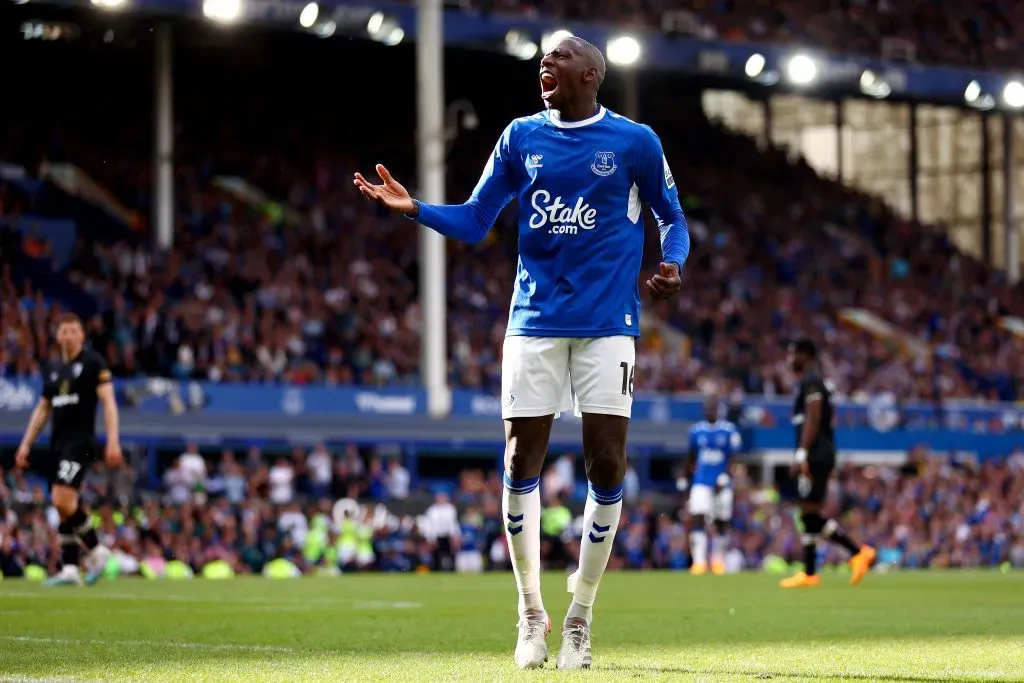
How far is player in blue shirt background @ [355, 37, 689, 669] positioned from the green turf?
1.72ft

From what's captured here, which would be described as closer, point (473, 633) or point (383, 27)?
point (473, 633)

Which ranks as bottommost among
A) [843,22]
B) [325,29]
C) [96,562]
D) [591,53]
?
[96,562]

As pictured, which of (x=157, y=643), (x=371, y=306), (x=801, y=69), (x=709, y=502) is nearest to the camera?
(x=157, y=643)

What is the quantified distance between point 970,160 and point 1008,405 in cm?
1745

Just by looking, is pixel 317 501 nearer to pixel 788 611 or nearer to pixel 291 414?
pixel 291 414

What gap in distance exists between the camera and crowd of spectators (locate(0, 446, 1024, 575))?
21781mm

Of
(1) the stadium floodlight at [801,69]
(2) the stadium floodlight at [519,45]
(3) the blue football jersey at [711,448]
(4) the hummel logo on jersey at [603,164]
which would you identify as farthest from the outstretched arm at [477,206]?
(1) the stadium floodlight at [801,69]

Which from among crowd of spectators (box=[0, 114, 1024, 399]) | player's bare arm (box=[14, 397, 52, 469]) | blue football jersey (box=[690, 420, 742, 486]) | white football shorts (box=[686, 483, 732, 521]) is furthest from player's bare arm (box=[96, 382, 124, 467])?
crowd of spectators (box=[0, 114, 1024, 399])

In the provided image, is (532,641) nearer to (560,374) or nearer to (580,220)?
(560,374)

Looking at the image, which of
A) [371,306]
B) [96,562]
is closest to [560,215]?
[96,562]

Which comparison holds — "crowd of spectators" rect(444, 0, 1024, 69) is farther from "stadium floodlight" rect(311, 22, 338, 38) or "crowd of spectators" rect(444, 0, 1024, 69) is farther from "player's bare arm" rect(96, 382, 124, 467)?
"player's bare arm" rect(96, 382, 124, 467)

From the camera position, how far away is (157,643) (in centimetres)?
827

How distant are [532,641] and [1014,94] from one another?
34418mm

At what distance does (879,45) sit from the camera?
129ft
